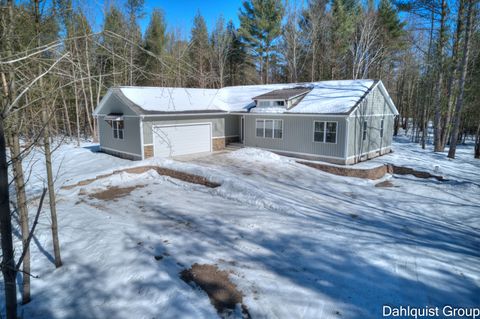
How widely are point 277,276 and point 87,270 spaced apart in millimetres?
3670

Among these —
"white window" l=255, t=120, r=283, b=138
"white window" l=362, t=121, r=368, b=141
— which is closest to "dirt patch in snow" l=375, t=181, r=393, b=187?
"white window" l=362, t=121, r=368, b=141

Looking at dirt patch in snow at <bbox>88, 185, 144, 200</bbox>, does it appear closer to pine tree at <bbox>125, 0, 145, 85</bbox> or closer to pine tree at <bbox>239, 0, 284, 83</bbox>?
pine tree at <bbox>125, 0, 145, 85</bbox>

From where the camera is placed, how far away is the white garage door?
51.4ft

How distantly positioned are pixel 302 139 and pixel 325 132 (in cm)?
133

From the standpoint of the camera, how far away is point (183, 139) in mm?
16453

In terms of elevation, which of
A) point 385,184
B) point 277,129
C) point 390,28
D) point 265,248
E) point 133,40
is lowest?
point 385,184

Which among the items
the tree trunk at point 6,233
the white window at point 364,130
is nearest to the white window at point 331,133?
the white window at point 364,130

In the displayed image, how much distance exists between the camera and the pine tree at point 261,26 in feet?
88.9

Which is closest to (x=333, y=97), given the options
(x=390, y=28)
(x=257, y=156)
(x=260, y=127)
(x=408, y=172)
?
(x=260, y=127)

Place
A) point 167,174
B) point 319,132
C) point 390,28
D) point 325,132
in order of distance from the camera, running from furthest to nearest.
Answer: point 390,28 < point 319,132 < point 325,132 < point 167,174

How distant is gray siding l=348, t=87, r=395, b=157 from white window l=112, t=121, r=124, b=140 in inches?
474

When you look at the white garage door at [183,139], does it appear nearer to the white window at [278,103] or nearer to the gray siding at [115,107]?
the gray siding at [115,107]

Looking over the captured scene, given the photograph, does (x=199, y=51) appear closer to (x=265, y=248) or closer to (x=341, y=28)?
(x=265, y=248)

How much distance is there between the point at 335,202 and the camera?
9977 mm
